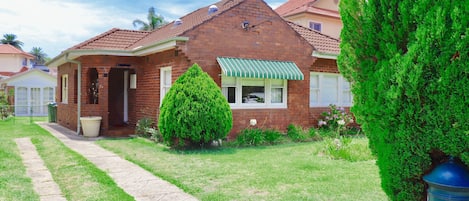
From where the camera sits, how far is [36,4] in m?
16.9

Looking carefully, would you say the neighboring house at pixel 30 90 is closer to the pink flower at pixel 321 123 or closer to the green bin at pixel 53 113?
the green bin at pixel 53 113

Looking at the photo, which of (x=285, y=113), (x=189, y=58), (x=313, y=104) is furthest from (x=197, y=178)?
(x=313, y=104)

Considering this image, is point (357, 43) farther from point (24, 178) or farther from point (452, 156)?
point (24, 178)

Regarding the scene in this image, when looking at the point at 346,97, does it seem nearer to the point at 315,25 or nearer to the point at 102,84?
the point at 315,25

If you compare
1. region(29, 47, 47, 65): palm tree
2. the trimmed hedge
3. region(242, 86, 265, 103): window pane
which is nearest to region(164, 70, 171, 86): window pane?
region(242, 86, 265, 103): window pane

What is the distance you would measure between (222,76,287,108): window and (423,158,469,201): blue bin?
1103 centimetres

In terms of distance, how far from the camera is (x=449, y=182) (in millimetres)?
3955

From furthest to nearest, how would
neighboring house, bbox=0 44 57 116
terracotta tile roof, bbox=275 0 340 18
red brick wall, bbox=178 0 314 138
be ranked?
neighboring house, bbox=0 44 57 116, terracotta tile roof, bbox=275 0 340 18, red brick wall, bbox=178 0 314 138

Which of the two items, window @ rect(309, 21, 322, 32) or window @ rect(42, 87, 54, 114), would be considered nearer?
window @ rect(309, 21, 322, 32)

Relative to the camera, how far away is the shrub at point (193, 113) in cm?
1215

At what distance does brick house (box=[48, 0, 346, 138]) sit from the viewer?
1438cm

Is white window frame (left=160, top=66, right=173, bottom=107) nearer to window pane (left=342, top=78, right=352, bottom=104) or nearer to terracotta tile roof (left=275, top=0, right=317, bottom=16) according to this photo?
window pane (left=342, top=78, right=352, bottom=104)

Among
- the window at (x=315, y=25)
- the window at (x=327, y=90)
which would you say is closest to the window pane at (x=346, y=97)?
the window at (x=327, y=90)

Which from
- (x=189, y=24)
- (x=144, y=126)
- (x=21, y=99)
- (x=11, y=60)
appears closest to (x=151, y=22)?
(x=21, y=99)
